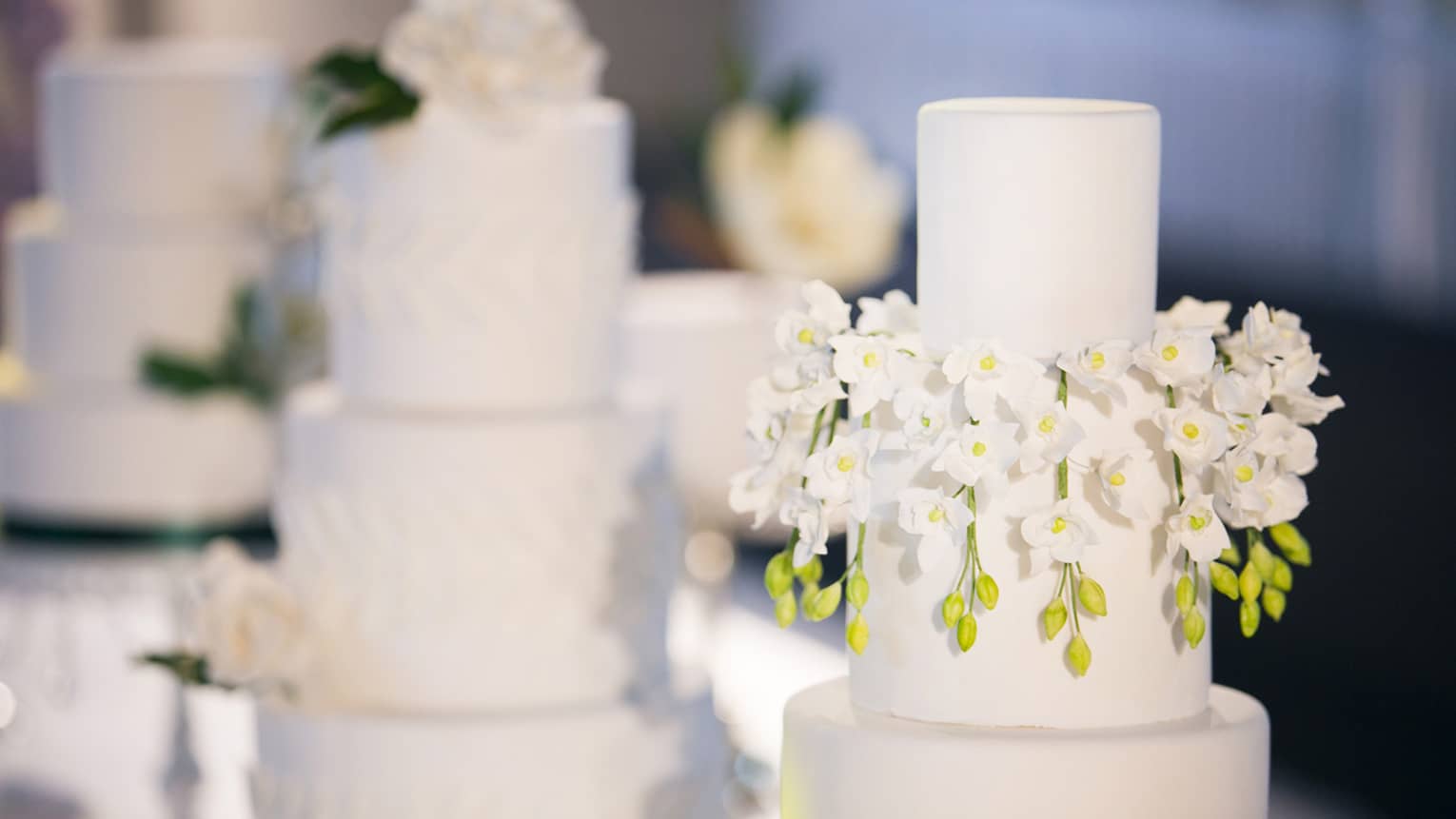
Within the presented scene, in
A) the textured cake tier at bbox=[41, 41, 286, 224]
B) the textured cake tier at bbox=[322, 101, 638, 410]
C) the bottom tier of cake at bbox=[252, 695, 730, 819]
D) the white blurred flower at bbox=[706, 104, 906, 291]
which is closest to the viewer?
the bottom tier of cake at bbox=[252, 695, 730, 819]

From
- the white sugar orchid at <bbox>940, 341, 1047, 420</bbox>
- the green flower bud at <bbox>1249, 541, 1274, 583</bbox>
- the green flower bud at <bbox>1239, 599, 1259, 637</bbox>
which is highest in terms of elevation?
the white sugar orchid at <bbox>940, 341, 1047, 420</bbox>

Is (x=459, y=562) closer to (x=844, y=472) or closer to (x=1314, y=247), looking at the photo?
(x=844, y=472)

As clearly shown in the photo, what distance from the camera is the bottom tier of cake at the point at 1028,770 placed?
1.27 m

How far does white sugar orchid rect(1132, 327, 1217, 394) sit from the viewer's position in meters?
1.28

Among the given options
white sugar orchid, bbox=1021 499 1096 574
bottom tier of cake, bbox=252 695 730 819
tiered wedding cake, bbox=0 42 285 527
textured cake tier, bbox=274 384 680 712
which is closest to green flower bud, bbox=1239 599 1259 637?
white sugar orchid, bbox=1021 499 1096 574

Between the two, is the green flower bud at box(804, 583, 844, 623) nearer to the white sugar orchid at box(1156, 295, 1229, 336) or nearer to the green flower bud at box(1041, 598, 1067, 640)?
the green flower bud at box(1041, 598, 1067, 640)

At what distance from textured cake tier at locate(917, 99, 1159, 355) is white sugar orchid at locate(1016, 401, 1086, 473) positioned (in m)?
0.07

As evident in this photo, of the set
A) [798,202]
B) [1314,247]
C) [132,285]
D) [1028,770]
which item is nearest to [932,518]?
[1028,770]

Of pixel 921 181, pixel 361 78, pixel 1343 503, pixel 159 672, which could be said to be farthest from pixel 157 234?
pixel 921 181

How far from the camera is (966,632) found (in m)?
1.27

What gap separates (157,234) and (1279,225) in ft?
6.12

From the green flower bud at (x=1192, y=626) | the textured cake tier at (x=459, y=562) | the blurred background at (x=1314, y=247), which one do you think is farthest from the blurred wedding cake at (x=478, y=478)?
the green flower bud at (x=1192, y=626)

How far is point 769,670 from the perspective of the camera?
7.91 feet

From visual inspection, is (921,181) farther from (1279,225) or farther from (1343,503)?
(1279,225)
